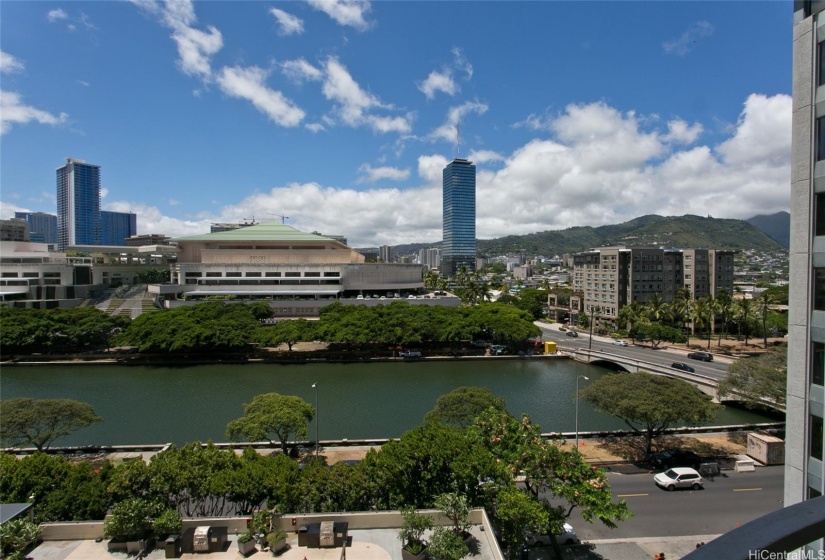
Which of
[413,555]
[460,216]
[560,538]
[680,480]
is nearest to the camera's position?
[413,555]

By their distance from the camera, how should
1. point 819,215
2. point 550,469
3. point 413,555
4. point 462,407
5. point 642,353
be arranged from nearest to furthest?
1. point 819,215
2. point 413,555
3. point 550,469
4. point 462,407
5. point 642,353

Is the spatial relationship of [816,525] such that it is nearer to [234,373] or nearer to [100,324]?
[234,373]

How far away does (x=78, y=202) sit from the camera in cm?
18662

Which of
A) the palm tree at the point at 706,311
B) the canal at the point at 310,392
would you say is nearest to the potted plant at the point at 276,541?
the canal at the point at 310,392

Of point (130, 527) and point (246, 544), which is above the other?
point (130, 527)

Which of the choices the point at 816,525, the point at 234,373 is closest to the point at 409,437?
the point at 816,525

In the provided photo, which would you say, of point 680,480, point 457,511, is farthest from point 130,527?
point 680,480

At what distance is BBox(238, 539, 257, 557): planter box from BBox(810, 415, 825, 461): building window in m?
13.2

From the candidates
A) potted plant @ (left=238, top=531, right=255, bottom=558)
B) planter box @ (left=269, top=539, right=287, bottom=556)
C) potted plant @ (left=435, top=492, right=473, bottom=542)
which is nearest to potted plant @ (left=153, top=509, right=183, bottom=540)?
potted plant @ (left=238, top=531, right=255, bottom=558)

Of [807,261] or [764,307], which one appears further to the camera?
[764,307]

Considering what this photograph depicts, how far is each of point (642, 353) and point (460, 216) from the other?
428ft

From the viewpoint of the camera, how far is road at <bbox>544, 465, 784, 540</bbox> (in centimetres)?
1394

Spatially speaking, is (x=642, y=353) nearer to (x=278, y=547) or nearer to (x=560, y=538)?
(x=560, y=538)

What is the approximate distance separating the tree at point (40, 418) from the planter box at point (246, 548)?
13.2 metres
